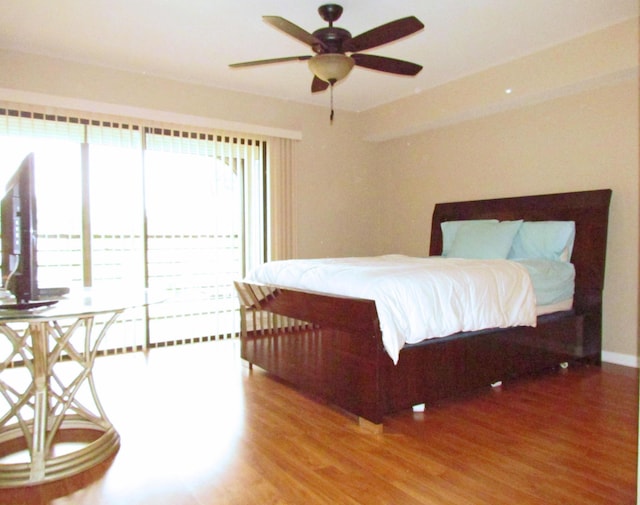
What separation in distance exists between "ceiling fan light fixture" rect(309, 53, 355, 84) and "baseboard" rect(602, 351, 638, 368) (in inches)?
117

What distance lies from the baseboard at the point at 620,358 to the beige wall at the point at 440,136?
0.03 metres

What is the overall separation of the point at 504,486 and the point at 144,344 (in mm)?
3342

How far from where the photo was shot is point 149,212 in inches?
164

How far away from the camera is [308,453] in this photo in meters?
2.09

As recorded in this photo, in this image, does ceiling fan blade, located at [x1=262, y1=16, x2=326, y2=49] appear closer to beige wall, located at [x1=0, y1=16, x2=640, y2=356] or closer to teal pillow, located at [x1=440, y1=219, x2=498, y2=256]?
beige wall, located at [x1=0, y1=16, x2=640, y2=356]

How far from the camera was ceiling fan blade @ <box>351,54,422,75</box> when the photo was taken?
2.78m

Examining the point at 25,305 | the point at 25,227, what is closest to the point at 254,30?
the point at 25,227

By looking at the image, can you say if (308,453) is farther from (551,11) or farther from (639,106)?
(639,106)

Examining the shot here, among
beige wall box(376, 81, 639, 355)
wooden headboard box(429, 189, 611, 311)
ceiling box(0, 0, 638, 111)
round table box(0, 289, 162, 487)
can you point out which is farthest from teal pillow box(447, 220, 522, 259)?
round table box(0, 289, 162, 487)

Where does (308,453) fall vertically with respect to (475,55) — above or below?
below

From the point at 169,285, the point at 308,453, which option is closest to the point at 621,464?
the point at 308,453

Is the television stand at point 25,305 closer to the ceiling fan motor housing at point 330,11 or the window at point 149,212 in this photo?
the window at point 149,212

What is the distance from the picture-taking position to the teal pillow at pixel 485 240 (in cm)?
378

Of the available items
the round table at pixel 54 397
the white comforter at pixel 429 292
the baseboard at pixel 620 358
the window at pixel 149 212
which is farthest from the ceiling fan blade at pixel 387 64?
the baseboard at pixel 620 358
